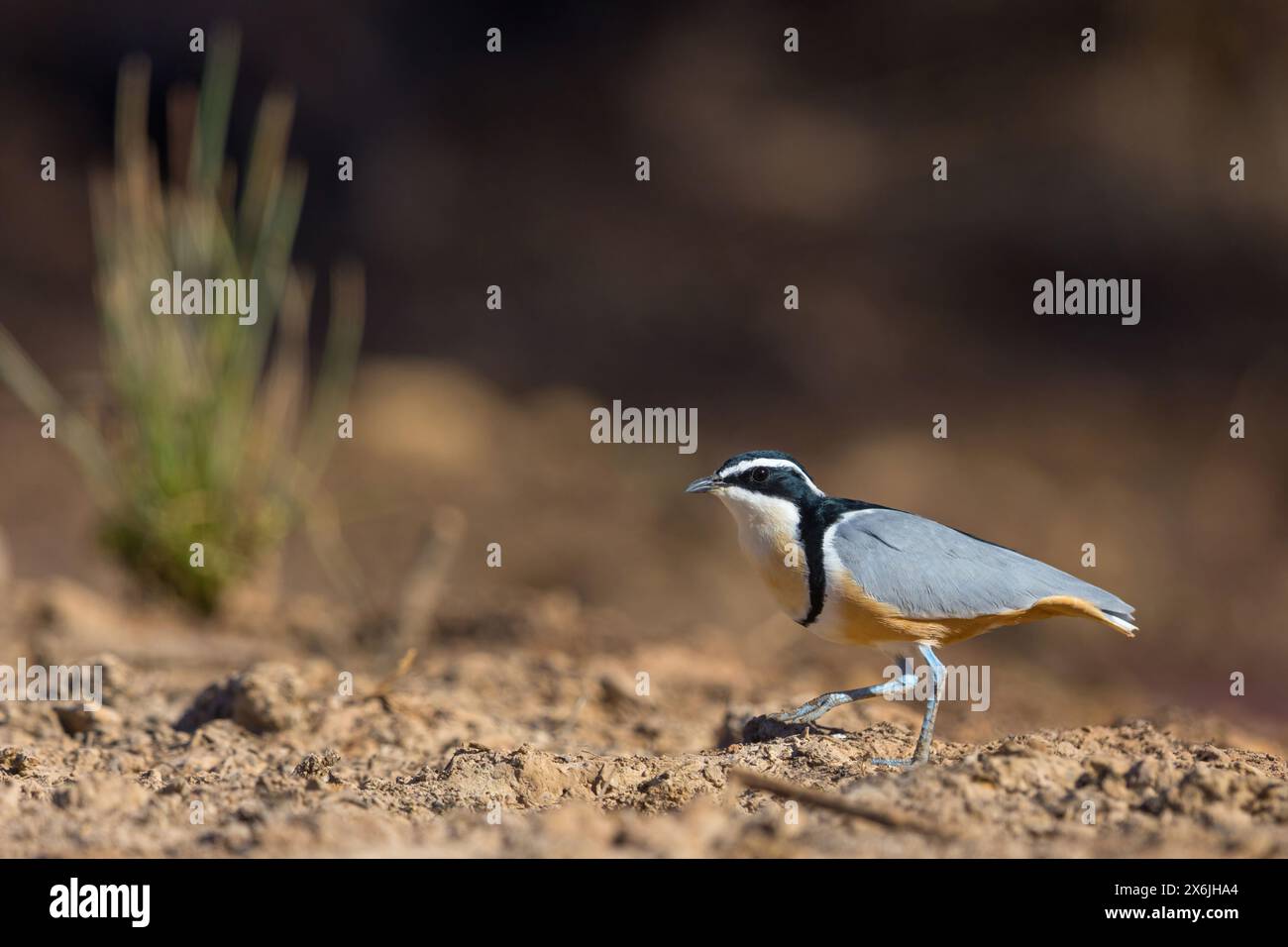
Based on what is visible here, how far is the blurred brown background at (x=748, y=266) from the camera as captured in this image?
1162 centimetres

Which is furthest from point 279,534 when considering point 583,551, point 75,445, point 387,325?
point 387,325

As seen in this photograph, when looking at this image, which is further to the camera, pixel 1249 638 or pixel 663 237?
pixel 663 237

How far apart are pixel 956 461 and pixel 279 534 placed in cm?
662

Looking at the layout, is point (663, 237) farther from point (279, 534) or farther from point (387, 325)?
point (279, 534)

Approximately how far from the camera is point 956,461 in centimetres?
1238

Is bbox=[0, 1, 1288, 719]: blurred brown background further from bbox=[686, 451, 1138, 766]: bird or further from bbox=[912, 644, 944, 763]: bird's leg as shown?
bbox=[912, 644, 944, 763]: bird's leg

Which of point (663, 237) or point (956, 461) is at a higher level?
point (663, 237)

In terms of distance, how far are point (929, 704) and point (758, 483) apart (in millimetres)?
894

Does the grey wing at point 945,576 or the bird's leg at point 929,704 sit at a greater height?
the grey wing at point 945,576
